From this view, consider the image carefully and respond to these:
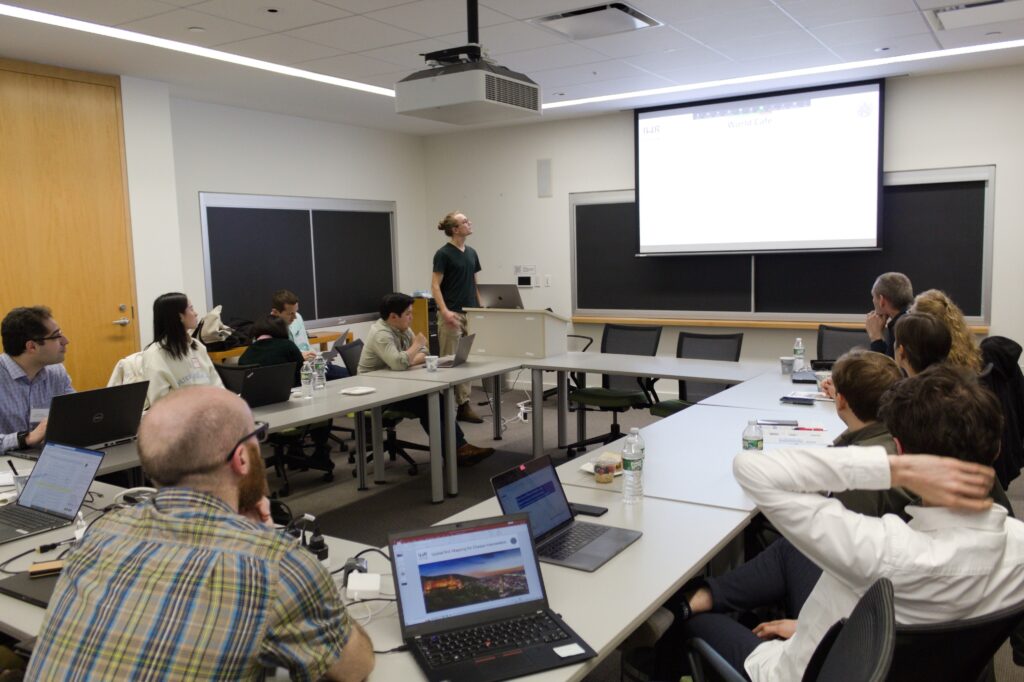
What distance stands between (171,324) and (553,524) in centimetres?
247

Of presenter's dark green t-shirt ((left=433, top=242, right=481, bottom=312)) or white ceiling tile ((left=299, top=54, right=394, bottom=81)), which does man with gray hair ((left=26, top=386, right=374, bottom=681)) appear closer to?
white ceiling tile ((left=299, top=54, right=394, bottom=81))

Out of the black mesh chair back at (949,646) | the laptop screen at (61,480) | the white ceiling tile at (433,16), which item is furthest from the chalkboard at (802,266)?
the laptop screen at (61,480)

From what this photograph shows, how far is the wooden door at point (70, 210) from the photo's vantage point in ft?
16.8

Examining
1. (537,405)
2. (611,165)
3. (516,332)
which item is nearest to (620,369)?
(537,405)

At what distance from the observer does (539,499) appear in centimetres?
228

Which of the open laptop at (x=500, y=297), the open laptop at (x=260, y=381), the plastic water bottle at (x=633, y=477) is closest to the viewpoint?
the plastic water bottle at (x=633, y=477)

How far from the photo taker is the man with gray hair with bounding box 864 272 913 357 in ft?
13.8

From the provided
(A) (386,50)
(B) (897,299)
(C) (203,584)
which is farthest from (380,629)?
(A) (386,50)

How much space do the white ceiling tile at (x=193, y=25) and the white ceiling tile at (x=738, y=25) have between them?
8.58 ft

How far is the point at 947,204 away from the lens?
6.34 metres

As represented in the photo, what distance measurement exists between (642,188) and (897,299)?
144 inches

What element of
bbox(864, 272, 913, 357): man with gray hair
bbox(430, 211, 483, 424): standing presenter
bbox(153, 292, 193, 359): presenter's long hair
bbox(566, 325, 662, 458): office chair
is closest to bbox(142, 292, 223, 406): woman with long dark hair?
bbox(153, 292, 193, 359): presenter's long hair

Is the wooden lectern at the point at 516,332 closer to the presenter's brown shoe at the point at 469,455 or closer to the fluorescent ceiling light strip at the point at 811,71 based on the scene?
the presenter's brown shoe at the point at 469,455

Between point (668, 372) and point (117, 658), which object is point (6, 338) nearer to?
point (117, 658)
